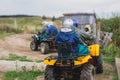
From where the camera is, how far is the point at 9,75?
1388 centimetres

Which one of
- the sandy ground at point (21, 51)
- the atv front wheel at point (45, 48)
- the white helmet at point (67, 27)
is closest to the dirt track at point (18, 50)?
the sandy ground at point (21, 51)

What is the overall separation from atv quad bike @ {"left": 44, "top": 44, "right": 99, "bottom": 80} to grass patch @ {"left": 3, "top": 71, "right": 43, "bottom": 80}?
5.41ft

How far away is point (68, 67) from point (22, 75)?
2718 millimetres

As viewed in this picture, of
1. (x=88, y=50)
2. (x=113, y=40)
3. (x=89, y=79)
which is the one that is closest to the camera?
(x=89, y=79)

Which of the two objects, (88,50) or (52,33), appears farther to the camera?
(52,33)

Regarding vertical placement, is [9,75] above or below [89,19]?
below

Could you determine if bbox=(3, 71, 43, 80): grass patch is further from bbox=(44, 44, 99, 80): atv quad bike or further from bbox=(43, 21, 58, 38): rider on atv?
bbox=(43, 21, 58, 38): rider on atv

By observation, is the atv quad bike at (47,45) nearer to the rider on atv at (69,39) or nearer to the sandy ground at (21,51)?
the sandy ground at (21,51)

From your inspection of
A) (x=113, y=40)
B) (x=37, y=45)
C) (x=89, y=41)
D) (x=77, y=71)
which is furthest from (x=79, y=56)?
(x=113, y=40)

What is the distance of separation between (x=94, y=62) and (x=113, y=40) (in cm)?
1273

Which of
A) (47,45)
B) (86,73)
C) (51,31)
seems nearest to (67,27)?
(86,73)

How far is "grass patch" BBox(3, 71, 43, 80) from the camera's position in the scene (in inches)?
526

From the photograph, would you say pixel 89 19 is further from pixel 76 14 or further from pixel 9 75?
pixel 9 75

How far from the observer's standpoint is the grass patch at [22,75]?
43.8 feet
